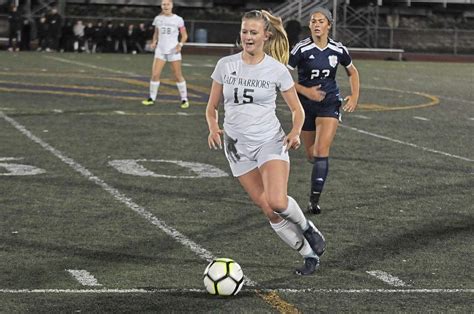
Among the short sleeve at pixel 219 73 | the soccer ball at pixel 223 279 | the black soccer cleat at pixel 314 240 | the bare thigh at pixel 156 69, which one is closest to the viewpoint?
the soccer ball at pixel 223 279

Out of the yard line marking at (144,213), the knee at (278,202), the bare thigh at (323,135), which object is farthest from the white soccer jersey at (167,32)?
the knee at (278,202)

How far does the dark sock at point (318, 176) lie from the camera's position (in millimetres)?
11352

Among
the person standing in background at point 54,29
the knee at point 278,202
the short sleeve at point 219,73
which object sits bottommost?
the person standing in background at point 54,29

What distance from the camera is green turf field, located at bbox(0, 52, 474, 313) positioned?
793 centimetres

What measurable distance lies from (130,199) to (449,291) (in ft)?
14.0

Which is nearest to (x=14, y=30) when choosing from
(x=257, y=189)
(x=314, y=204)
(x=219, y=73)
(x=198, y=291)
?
(x=314, y=204)

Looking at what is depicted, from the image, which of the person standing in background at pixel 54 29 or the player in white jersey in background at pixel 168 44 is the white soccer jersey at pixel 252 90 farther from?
the person standing in background at pixel 54 29

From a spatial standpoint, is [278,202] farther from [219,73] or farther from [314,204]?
[314,204]

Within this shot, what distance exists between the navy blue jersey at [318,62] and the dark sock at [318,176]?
1.99ft

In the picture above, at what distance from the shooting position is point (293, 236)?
8.52 metres

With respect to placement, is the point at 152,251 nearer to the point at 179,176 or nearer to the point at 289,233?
the point at 289,233

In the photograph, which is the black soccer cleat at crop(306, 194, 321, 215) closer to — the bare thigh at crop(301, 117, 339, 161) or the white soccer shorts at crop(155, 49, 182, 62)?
the bare thigh at crop(301, 117, 339, 161)

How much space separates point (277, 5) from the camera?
5459 cm

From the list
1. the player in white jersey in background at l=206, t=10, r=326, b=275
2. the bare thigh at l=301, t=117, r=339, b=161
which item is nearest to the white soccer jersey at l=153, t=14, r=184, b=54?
the bare thigh at l=301, t=117, r=339, b=161
